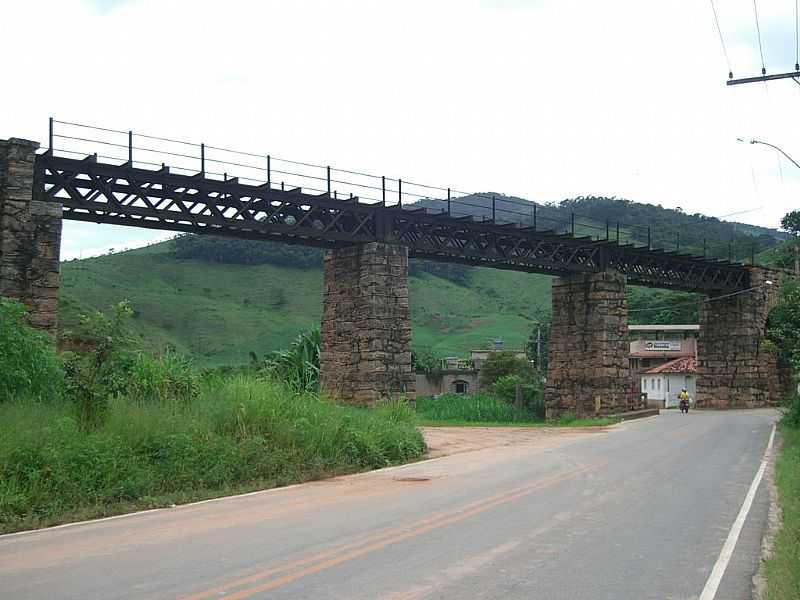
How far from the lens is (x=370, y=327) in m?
30.2

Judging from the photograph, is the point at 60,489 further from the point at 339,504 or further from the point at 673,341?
the point at 673,341

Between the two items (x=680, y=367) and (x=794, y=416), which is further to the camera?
(x=680, y=367)

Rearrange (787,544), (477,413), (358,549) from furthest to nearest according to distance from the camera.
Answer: (477,413), (787,544), (358,549)

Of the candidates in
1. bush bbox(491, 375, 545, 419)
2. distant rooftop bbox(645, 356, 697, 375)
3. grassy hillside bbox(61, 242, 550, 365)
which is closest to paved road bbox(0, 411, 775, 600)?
bush bbox(491, 375, 545, 419)

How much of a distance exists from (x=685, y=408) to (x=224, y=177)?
32430 millimetres

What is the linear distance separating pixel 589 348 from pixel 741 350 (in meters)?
15.6

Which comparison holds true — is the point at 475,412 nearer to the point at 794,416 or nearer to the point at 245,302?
the point at 794,416

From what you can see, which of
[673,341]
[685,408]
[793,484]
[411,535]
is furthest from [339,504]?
[673,341]

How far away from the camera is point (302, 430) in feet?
53.9

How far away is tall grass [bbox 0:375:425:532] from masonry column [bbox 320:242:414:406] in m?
10.6

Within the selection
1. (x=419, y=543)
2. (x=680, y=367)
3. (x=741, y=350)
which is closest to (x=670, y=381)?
(x=680, y=367)

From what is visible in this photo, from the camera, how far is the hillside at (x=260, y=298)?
256 feet

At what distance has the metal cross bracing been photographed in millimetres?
24641

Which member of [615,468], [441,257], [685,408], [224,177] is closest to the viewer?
[615,468]
